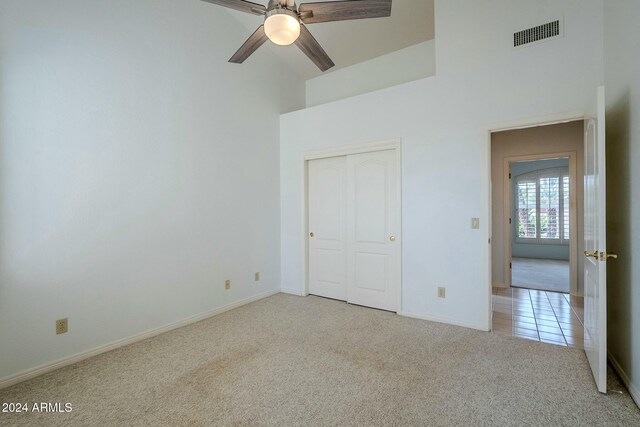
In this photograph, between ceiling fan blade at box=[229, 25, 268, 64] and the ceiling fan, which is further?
ceiling fan blade at box=[229, 25, 268, 64]

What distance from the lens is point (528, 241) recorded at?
7.79m

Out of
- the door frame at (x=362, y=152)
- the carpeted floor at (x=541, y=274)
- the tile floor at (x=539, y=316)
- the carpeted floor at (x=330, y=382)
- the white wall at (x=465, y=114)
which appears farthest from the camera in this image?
the carpeted floor at (x=541, y=274)

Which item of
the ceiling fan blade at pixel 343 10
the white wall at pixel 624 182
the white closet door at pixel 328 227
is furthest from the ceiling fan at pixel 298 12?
the white closet door at pixel 328 227

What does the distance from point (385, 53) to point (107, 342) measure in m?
4.97

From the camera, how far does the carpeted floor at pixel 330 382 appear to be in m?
1.78

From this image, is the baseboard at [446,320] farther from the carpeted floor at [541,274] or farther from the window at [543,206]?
the window at [543,206]

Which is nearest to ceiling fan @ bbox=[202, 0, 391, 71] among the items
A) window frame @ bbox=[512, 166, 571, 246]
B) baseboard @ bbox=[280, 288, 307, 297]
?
baseboard @ bbox=[280, 288, 307, 297]

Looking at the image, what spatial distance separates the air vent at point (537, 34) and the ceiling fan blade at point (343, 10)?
1.83 meters

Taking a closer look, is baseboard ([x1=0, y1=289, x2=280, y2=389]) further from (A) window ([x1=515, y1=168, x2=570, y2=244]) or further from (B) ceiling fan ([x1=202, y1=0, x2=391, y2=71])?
(A) window ([x1=515, y1=168, x2=570, y2=244])

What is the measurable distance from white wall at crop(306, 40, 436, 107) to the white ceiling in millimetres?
105

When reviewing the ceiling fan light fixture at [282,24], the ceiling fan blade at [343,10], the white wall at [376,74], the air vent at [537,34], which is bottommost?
the ceiling fan light fixture at [282,24]

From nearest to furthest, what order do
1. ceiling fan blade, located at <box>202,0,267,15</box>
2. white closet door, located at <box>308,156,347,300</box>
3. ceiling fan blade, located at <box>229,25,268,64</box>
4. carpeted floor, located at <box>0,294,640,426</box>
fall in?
carpeted floor, located at <box>0,294,640,426</box> < ceiling fan blade, located at <box>202,0,267,15</box> < ceiling fan blade, located at <box>229,25,268,64</box> < white closet door, located at <box>308,156,347,300</box>

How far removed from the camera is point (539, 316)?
3438 millimetres

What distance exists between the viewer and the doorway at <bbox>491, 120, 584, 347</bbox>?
3.33m
